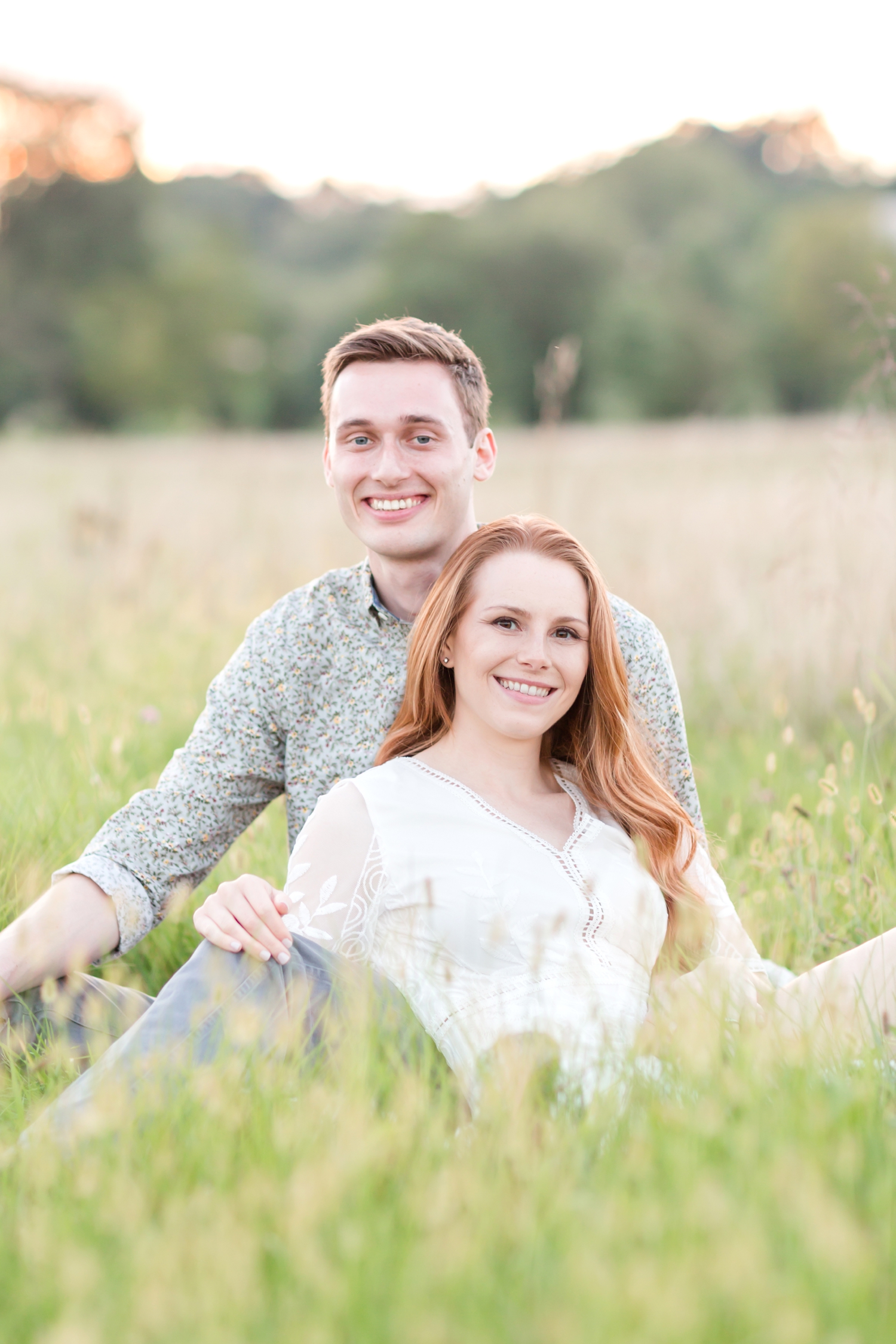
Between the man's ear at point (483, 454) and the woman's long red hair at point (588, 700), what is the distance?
15.4 inches

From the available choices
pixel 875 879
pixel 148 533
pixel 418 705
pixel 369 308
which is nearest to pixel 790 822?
pixel 875 879

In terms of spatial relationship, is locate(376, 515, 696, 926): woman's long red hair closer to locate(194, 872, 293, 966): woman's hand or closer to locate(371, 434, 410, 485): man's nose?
locate(371, 434, 410, 485): man's nose

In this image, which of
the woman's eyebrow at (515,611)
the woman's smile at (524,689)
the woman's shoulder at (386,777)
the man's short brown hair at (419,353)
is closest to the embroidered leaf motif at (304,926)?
the woman's shoulder at (386,777)

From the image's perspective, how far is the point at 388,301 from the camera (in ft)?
140

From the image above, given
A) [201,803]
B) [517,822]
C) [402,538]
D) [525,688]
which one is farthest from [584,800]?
[201,803]

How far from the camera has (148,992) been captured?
303 cm

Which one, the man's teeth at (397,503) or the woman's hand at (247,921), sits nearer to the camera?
the woman's hand at (247,921)

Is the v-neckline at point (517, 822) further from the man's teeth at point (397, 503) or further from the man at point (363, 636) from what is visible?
the man's teeth at point (397, 503)

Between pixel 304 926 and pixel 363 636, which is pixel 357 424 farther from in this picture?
pixel 304 926

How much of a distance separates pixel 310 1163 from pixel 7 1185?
490 millimetres

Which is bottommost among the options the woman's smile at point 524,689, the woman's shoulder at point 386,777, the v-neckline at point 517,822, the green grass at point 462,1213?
the green grass at point 462,1213

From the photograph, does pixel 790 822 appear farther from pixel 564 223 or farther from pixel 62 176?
pixel 564 223

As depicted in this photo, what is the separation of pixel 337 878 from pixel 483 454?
1289 millimetres

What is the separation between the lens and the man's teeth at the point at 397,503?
9.56 ft
